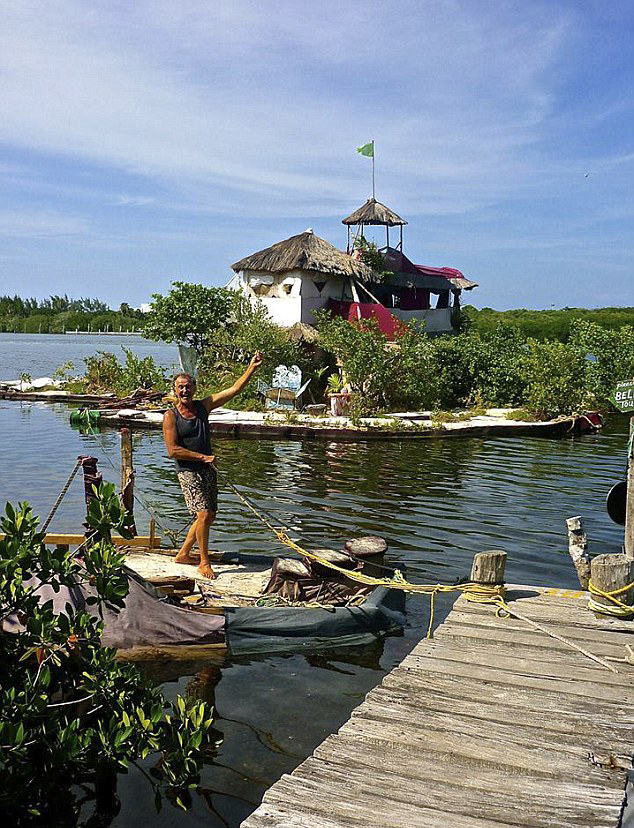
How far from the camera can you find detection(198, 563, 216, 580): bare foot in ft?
31.9

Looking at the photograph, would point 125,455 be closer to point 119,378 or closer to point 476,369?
point 476,369

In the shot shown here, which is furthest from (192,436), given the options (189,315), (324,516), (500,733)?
(189,315)

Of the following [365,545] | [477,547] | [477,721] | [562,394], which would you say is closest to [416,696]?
[477,721]

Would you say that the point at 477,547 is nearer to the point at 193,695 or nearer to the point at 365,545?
the point at 365,545

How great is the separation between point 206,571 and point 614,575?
4.73 m

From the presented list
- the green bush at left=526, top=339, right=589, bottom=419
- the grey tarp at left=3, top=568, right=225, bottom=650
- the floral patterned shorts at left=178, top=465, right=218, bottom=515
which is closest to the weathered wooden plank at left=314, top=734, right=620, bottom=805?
the grey tarp at left=3, top=568, right=225, bottom=650

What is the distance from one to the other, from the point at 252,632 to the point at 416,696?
9.94ft

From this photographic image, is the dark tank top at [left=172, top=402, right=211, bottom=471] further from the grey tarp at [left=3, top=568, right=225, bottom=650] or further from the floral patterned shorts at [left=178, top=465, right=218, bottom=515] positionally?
the grey tarp at [left=3, top=568, right=225, bottom=650]

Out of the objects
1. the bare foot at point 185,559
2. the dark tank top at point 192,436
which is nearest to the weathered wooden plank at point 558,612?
the dark tank top at point 192,436

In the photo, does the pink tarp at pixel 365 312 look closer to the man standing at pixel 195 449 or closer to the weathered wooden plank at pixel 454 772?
the man standing at pixel 195 449

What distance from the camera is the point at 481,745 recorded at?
4977mm

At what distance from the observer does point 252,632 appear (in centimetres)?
837

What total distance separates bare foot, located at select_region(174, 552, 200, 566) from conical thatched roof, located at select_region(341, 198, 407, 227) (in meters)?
34.1

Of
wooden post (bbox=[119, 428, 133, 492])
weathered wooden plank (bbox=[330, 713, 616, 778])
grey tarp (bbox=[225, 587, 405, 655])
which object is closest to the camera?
weathered wooden plank (bbox=[330, 713, 616, 778])
